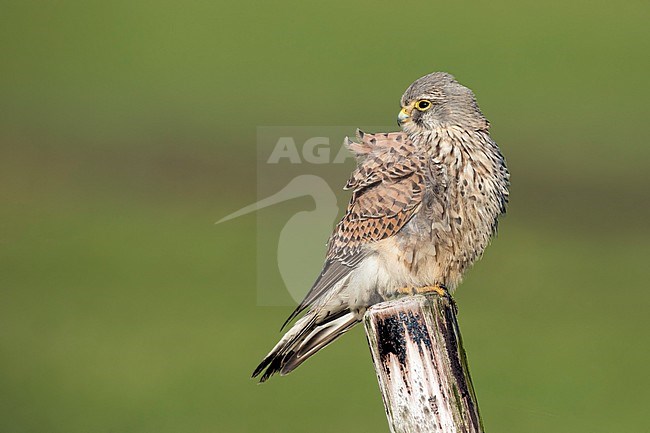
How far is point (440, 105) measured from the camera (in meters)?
4.00

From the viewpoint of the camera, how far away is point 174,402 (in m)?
9.62

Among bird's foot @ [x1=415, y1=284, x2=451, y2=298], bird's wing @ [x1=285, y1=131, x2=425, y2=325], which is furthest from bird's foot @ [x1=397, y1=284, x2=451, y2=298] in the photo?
bird's wing @ [x1=285, y1=131, x2=425, y2=325]

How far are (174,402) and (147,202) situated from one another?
7779mm

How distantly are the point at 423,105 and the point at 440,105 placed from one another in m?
0.06

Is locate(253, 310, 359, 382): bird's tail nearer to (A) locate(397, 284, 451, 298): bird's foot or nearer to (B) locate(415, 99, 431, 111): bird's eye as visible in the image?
(A) locate(397, 284, 451, 298): bird's foot

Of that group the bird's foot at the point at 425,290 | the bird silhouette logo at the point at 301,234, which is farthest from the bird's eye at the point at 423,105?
the bird silhouette logo at the point at 301,234

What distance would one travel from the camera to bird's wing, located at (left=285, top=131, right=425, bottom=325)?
12.7ft

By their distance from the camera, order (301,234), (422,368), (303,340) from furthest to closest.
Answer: (301,234)
(303,340)
(422,368)

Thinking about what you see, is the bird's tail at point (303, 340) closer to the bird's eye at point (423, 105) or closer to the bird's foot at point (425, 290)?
the bird's foot at point (425, 290)

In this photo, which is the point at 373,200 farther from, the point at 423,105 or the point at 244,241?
the point at 244,241

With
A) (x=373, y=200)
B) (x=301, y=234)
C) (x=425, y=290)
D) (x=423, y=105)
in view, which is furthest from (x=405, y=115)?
(x=301, y=234)

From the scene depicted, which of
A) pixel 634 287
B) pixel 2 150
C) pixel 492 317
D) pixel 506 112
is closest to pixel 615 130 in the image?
pixel 506 112

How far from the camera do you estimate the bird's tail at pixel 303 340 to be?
365cm

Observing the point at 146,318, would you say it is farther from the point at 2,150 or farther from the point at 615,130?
the point at 615,130
